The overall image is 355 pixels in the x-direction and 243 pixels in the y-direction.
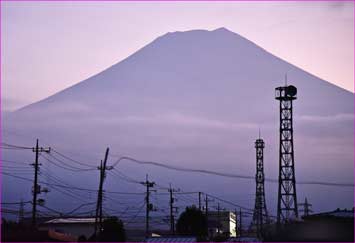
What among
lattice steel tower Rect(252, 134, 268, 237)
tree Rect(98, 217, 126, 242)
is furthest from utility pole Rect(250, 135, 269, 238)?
tree Rect(98, 217, 126, 242)

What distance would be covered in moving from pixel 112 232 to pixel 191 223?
46.5ft

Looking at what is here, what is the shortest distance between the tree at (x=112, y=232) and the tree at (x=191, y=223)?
1091cm

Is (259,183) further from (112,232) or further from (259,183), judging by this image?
(112,232)

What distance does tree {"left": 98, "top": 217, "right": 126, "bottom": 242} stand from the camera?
4858 cm

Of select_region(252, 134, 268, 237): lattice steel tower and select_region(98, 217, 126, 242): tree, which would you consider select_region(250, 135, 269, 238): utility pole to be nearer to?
select_region(252, 134, 268, 237): lattice steel tower

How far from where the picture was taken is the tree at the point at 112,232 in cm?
4858

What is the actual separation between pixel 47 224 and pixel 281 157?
2513 centimetres

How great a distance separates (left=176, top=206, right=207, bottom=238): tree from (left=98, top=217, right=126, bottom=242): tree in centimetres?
1091

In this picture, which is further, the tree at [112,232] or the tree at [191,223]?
the tree at [191,223]

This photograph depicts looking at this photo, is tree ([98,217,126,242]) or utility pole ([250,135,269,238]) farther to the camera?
utility pole ([250,135,269,238])

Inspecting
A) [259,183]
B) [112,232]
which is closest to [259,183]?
[259,183]

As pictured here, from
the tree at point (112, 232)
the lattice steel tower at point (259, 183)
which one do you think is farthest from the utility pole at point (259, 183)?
the tree at point (112, 232)

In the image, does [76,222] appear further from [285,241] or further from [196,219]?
[285,241]

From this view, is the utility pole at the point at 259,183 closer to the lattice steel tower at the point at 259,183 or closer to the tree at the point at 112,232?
the lattice steel tower at the point at 259,183
